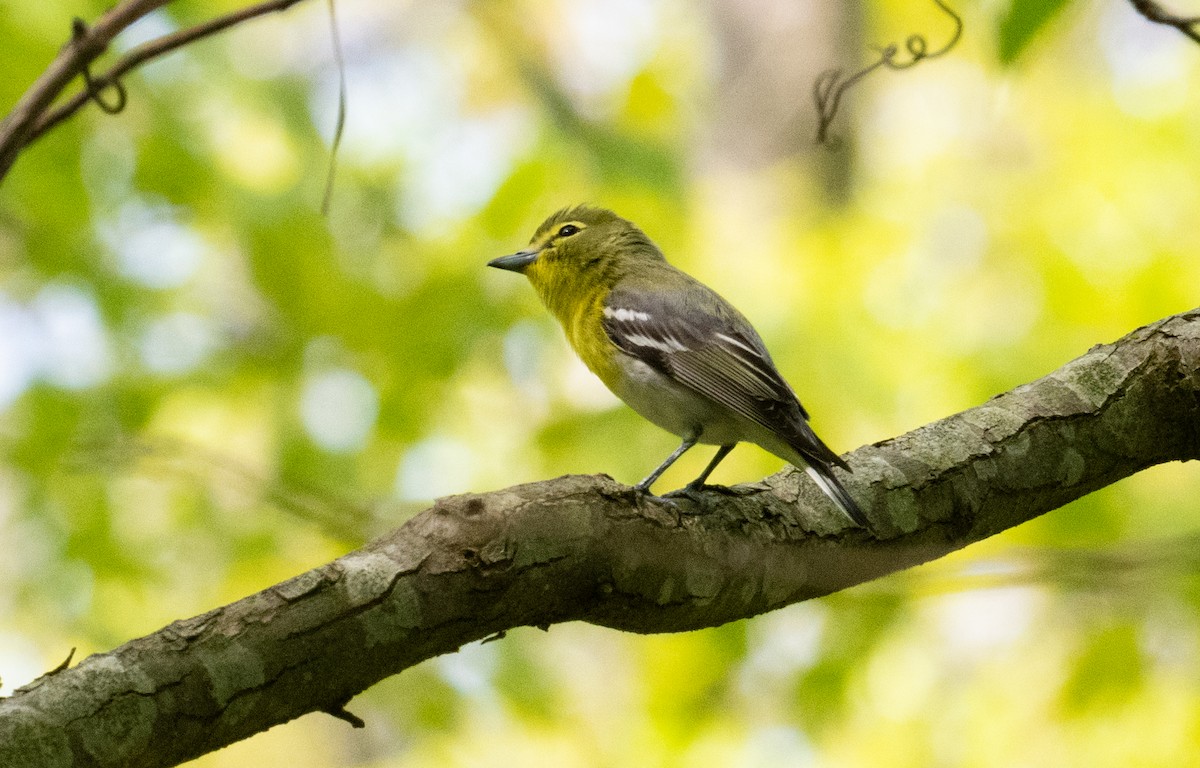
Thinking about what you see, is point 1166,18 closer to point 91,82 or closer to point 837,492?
point 837,492

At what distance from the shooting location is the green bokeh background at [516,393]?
4.60m

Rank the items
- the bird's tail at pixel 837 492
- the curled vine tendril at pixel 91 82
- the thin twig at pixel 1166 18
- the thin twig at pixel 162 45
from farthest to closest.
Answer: the bird's tail at pixel 837 492 < the thin twig at pixel 1166 18 < the thin twig at pixel 162 45 < the curled vine tendril at pixel 91 82

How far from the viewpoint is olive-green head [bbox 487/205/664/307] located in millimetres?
4980

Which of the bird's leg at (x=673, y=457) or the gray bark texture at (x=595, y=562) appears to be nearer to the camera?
the gray bark texture at (x=595, y=562)

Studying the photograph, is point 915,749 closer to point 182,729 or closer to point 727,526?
point 727,526

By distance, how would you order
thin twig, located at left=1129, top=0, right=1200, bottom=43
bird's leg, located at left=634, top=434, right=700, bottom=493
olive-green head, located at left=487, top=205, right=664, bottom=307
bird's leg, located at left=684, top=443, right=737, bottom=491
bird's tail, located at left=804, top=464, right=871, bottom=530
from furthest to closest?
olive-green head, located at left=487, top=205, right=664, bottom=307 → bird's leg, located at left=634, top=434, right=700, bottom=493 → bird's leg, located at left=684, top=443, right=737, bottom=491 → bird's tail, located at left=804, top=464, right=871, bottom=530 → thin twig, located at left=1129, top=0, right=1200, bottom=43

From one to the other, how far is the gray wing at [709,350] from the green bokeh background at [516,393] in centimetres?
82

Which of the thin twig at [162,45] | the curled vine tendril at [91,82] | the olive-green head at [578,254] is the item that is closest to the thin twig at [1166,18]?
the thin twig at [162,45]

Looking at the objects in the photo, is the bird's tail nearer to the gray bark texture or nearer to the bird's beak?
the gray bark texture

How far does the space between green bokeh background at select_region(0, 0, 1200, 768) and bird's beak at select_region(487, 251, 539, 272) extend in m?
0.32

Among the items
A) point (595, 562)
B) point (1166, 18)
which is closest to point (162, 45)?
point (595, 562)

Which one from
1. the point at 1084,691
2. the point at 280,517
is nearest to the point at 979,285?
the point at 1084,691

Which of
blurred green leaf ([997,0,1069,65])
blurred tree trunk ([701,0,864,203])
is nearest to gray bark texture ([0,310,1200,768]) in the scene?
blurred green leaf ([997,0,1069,65])

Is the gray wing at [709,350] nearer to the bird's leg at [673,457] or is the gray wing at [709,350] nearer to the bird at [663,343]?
the bird at [663,343]
